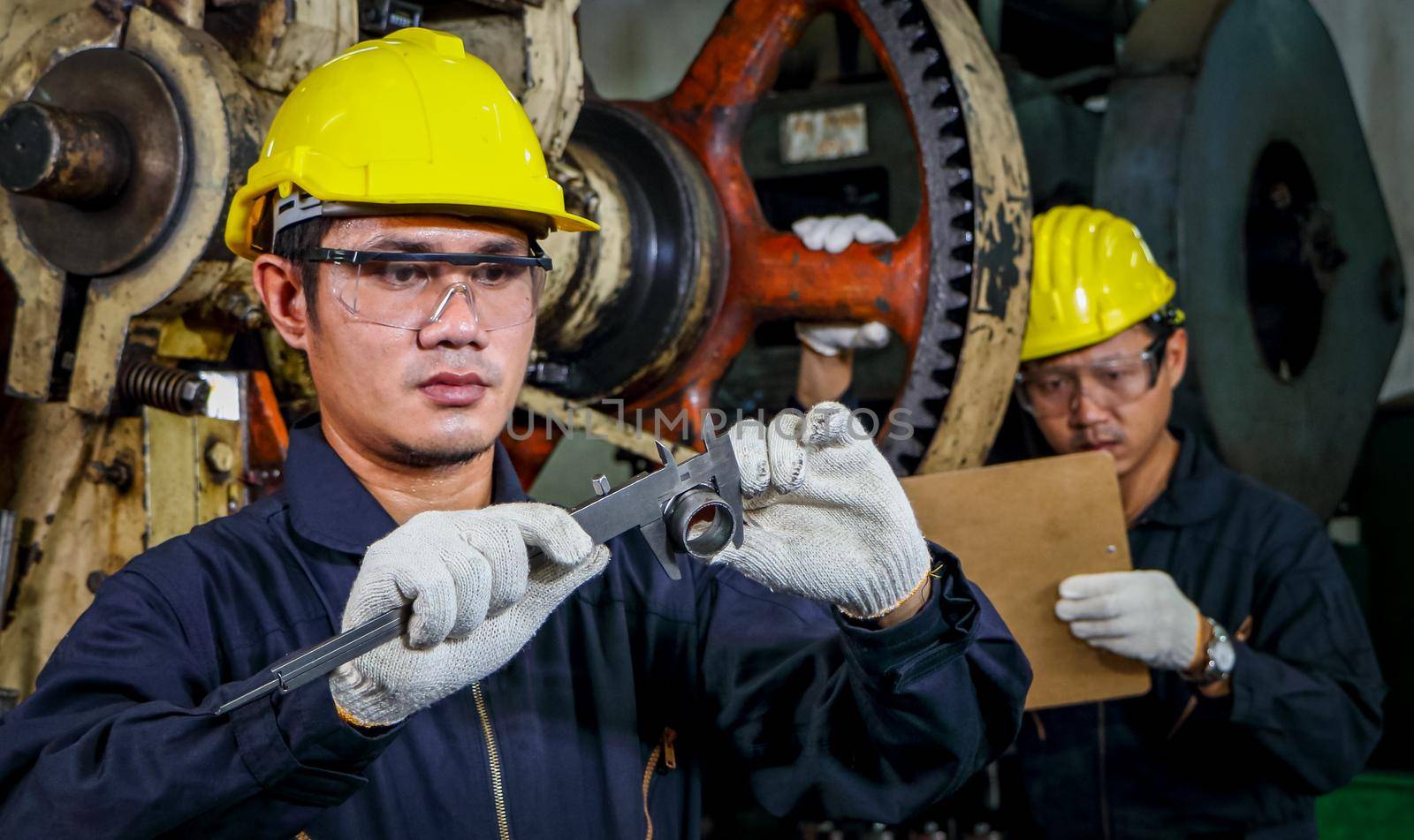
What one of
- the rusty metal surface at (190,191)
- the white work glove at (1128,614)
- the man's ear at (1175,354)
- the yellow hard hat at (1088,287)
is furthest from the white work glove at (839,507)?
the man's ear at (1175,354)

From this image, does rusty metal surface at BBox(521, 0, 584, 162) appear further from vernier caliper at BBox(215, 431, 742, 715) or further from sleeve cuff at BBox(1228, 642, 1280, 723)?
sleeve cuff at BBox(1228, 642, 1280, 723)

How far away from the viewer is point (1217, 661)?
2152 millimetres

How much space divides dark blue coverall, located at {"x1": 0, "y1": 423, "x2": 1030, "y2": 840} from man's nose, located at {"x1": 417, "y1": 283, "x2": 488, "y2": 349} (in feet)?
0.53

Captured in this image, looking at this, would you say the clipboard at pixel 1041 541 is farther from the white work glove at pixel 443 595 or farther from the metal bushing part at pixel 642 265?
the white work glove at pixel 443 595

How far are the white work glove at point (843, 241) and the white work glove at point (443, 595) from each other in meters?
1.29

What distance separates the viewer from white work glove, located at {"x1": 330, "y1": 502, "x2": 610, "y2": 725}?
1.07m

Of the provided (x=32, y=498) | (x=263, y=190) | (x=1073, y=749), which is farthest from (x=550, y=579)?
(x=1073, y=749)

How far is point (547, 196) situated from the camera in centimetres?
147

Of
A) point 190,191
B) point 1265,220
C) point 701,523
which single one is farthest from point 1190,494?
point 190,191

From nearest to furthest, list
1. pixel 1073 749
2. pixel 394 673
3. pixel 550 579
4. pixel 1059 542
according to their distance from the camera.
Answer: pixel 394 673 → pixel 550 579 → pixel 1059 542 → pixel 1073 749

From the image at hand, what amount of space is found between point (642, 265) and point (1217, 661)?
1.09 metres

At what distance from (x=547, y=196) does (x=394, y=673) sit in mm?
581

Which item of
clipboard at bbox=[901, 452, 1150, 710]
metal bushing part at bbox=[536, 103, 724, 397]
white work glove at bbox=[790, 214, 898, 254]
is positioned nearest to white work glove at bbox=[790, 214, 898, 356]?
white work glove at bbox=[790, 214, 898, 254]

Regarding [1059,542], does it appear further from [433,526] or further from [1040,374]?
[433,526]
